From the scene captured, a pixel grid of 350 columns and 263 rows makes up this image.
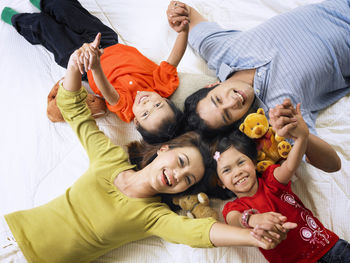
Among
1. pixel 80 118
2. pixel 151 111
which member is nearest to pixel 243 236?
pixel 151 111

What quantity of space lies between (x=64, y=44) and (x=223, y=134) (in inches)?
24.8

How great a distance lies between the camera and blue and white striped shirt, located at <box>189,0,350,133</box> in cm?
90

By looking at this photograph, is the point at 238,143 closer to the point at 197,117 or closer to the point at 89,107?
the point at 197,117

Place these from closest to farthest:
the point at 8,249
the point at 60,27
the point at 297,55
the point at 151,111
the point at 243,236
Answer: the point at 243,236 → the point at 8,249 → the point at 151,111 → the point at 297,55 → the point at 60,27

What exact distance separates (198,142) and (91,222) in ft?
1.10

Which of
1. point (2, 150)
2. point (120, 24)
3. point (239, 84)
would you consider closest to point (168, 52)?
point (120, 24)

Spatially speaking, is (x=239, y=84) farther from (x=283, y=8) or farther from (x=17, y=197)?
(x=17, y=197)

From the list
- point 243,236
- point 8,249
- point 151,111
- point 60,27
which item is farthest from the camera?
point 60,27

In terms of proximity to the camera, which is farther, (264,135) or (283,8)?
(283,8)

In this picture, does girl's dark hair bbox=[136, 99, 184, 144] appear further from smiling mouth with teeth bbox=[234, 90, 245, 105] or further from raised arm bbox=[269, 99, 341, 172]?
raised arm bbox=[269, 99, 341, 172]

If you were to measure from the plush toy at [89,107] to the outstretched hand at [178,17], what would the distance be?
36 centimetres

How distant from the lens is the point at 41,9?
111 cm

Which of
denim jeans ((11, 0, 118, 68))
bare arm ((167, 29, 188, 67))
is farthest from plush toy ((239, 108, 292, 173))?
denim jeans ((11, 0, 118, 68))

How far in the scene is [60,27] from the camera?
1.06 meters
